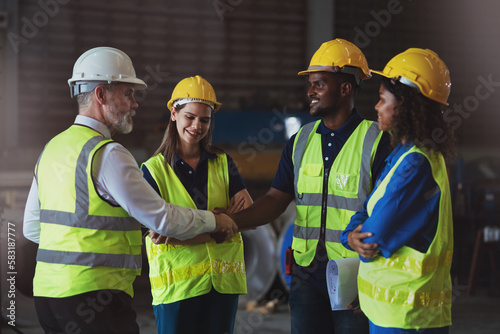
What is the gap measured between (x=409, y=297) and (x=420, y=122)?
2.22 ft

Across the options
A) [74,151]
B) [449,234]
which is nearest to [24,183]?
[74,151]

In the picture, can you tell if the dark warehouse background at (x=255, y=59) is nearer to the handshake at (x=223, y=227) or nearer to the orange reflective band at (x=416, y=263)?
the handshake at (x=223, y=227)

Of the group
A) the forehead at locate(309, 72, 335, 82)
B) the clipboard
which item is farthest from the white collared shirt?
the forehead at locate(309, 72, 335, 82)

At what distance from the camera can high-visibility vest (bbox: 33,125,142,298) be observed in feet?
7.58

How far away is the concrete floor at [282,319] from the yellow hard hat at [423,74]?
12.0ft

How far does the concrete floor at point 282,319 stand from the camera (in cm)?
548

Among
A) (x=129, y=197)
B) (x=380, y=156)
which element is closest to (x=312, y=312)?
(x=380, y=156)

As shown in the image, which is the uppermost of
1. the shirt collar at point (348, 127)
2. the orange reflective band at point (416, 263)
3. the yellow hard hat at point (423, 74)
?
the yellow hard hat at point (423, 74)

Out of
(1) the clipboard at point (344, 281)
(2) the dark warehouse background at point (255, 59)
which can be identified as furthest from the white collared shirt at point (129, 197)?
(2) the dark warehouse background at point (255, 59)

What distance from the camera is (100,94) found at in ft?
8.36

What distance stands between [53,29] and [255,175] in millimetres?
5087

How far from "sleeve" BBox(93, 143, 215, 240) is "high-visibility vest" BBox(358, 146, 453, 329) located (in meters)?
0.96

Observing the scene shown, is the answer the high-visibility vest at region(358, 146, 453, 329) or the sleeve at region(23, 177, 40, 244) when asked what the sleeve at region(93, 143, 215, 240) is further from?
the high-visibility vest at region(358, 146, 453, 329)

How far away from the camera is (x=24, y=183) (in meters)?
5.92
